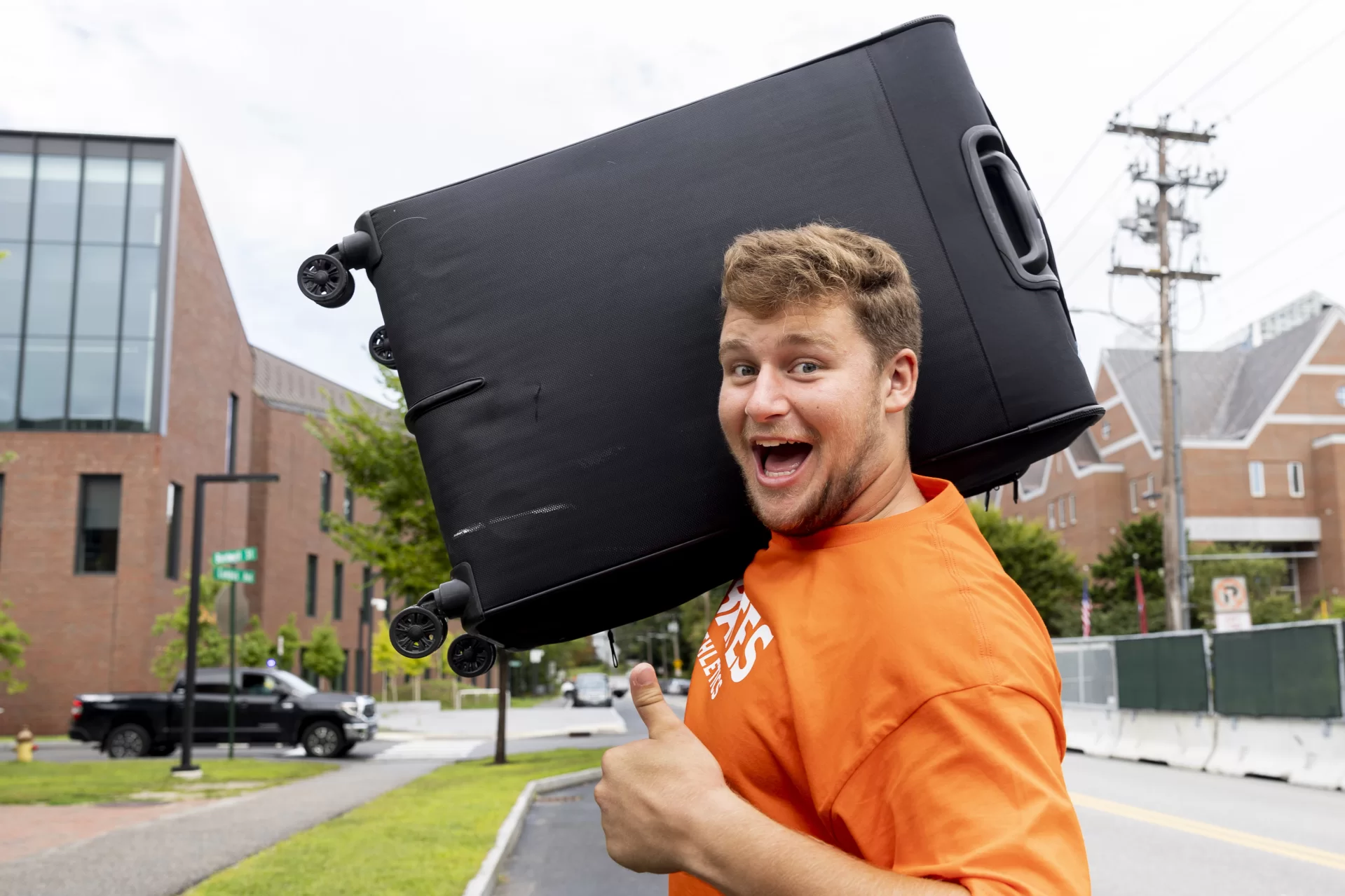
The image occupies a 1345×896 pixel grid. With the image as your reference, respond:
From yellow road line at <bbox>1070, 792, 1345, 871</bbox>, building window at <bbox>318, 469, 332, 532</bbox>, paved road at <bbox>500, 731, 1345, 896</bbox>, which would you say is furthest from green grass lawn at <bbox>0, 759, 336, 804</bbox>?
building window at <bbox>318, 469, 332, 532</bbox>

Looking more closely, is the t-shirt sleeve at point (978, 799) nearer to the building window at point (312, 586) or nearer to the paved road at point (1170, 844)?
the paved road at point (1170, 844)

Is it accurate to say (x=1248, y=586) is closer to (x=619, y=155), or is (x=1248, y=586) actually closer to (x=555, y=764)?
(x=555, y=764)

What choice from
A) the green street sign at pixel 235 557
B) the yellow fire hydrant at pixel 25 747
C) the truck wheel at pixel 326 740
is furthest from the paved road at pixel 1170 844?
the yellow fire hydrant at pixel 25 747

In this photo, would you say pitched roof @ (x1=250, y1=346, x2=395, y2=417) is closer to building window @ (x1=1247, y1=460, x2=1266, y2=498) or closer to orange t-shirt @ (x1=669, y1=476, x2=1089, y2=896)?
building window @ (x1=1247, y1=460, x2=1266, y2=498)

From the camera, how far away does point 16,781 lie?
17656mm

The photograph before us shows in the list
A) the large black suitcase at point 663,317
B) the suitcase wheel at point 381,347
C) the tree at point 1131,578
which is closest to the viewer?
the large black suitcase at point 663,317

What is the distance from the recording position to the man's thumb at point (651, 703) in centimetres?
164

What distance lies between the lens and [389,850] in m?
9.52

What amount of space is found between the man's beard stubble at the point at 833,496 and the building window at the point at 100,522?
40.2 meters

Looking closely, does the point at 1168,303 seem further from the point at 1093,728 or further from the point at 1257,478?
the point at 1257,478

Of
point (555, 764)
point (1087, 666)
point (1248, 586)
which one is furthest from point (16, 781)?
point (1248, 586)

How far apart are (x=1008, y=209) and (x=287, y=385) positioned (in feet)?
202

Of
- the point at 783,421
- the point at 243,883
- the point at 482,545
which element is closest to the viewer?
the point at 783,421

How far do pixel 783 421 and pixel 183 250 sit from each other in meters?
41.7
